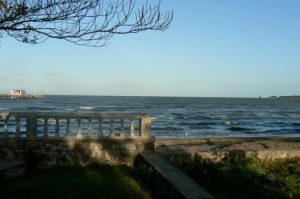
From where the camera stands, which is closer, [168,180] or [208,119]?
[168,180]

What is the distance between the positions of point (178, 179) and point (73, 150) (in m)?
3.58

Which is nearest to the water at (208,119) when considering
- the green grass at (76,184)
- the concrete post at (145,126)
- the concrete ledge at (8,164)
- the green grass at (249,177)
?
the green grass at (249,177)

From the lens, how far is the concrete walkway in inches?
271

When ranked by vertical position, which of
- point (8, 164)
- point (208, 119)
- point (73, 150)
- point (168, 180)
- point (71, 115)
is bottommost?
point (208, 119)

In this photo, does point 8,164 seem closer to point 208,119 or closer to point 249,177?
point 249,177

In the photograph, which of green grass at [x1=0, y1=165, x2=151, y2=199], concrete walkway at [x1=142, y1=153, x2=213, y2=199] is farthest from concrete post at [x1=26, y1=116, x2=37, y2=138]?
concrete walkway at [x1=142, y1=153, x2=213, y2=199]

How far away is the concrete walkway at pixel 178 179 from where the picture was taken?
6.88 meters

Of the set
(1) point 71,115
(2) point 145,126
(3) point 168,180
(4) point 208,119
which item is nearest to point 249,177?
(3) point 168,180

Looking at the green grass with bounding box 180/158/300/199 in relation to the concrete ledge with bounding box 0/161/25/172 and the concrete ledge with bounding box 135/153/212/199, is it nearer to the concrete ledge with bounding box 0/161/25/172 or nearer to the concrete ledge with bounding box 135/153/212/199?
the concrete ledge with bounding box 135/153/212/199

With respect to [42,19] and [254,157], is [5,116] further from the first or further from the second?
[254,157]

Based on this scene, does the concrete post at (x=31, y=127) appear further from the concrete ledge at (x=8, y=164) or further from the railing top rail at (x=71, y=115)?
the concrete ledge at (x=8, y=164)

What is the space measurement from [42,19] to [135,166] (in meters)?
5.56

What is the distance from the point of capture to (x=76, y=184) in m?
8.62

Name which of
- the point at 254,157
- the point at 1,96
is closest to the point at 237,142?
the point at 254,157
